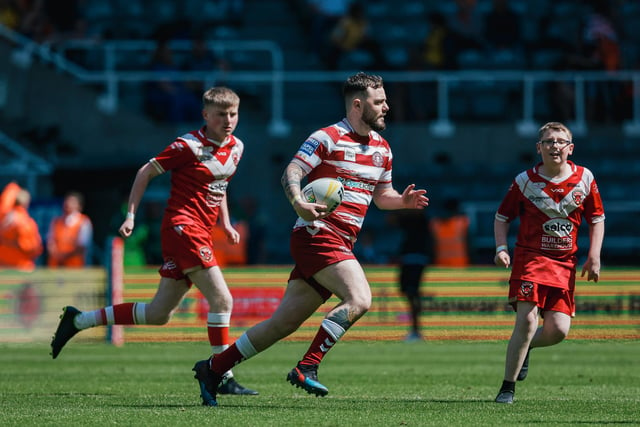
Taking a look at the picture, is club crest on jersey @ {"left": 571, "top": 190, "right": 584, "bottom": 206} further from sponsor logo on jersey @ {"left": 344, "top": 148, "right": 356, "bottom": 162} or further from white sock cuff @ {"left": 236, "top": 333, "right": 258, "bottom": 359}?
white sock cuff @ {"left": 236, "top": 333, "right": 258, "bottom": 359}

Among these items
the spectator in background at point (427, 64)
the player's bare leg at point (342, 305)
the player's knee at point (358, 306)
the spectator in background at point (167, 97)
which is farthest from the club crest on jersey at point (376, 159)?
the spectator in background at point (427, 64)

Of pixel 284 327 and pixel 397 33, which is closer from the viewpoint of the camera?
pixel 284 327

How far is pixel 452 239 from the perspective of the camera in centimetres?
1836

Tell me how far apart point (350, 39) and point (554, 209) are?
14535 millimetres

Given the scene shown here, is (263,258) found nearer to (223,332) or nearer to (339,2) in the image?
(339,2)

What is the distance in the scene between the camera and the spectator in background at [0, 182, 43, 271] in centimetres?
1762

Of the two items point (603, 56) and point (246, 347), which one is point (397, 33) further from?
point (246, 347)

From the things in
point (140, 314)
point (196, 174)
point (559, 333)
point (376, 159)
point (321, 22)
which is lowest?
point (559, 333)

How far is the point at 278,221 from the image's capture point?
70.1 feet

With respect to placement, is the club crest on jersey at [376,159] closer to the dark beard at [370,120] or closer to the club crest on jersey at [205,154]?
the dark beard at [370,120]

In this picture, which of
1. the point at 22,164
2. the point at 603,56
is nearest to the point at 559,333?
the point at 22,164

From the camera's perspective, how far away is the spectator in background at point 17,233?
17625 mm

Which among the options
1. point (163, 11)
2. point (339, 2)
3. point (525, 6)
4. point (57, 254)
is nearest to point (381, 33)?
point (339, 2)

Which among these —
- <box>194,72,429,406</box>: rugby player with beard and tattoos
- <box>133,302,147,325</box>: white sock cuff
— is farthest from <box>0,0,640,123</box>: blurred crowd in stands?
<box>194,72,429,406</box>: rugby player with beard and tattoos
